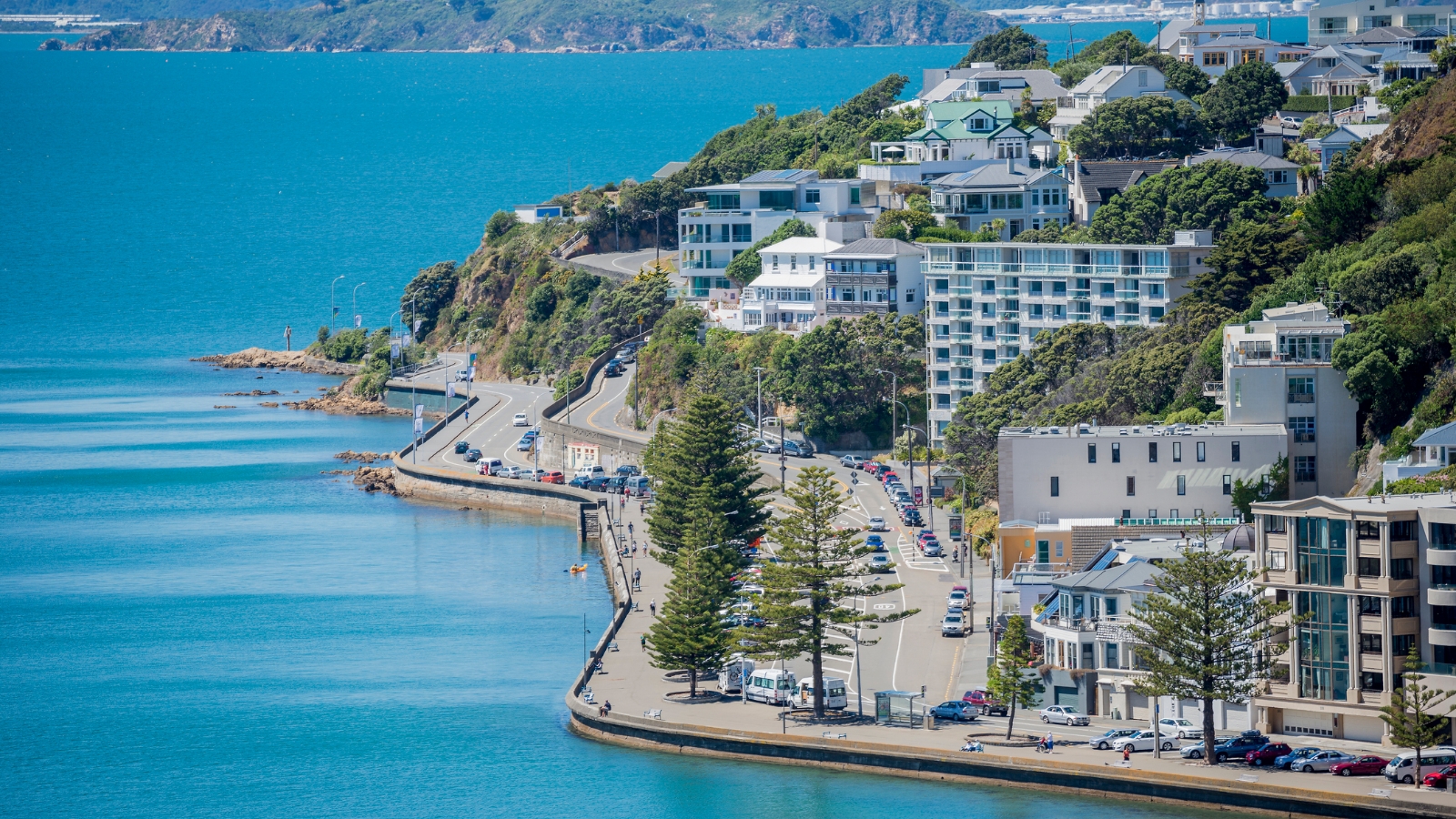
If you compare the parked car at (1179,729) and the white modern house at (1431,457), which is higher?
the white modern house at (1431,457)

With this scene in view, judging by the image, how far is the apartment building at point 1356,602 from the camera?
196 ft

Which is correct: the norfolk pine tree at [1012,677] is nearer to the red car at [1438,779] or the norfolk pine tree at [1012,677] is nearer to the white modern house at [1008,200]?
the red car at [1438,779]

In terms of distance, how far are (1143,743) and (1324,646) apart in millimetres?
5451

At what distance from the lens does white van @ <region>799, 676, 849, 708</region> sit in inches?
2662

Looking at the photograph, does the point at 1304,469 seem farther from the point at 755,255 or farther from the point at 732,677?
the point at 755,255

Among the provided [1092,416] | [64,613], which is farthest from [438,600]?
[1092,416]

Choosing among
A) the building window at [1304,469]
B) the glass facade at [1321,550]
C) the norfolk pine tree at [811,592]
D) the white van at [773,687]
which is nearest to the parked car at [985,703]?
the norfolk pine tree at [811,592]

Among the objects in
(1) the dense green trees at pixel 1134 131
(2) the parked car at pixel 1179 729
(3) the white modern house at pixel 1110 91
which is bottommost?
(2) the parked car at pixel 1179 729

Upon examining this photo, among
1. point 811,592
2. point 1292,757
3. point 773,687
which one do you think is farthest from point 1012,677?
point 773,687

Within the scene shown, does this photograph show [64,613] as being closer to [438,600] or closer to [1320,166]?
[438,600]

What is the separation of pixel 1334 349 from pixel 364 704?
3553 cm

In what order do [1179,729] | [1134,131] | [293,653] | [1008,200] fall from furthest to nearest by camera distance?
1. [1134,131]
2. [1008,200]
3. [293,653]
4. [1179,729]

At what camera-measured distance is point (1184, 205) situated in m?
113

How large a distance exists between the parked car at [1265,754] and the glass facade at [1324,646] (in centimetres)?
266
